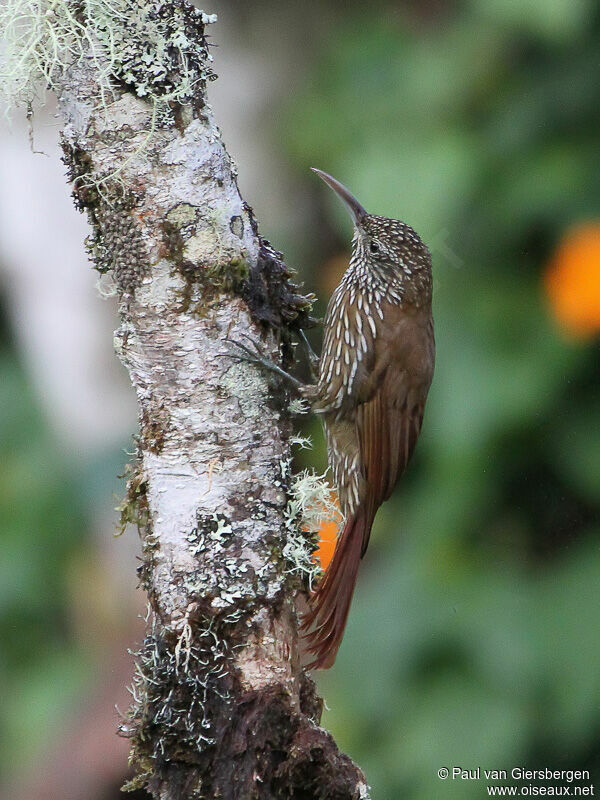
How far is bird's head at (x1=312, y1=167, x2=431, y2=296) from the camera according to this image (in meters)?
2.95

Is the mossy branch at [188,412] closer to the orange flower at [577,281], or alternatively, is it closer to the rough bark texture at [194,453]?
the rough bark texture at [194,453]

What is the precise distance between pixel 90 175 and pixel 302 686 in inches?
39.7

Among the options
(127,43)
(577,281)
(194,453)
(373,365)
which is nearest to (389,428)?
(373,365)

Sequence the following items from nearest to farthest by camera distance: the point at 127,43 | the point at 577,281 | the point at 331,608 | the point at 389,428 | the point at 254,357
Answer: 1. the point at 127,43
2. the point at 254,357
3. the point at 331,608
4. the point at 389,428
5. the point at 577,281

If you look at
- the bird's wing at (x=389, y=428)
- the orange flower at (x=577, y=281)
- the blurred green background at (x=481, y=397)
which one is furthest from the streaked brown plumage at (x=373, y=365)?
the orange flower at (x=577, y=281)

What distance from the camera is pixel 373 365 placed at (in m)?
2.89

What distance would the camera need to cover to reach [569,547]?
11.3 ft

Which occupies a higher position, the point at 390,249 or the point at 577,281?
the point at 390,249

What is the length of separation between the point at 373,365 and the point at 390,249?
333 millimetres

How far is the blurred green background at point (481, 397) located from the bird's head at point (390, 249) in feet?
1.38

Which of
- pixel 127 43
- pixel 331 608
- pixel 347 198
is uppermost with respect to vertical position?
pixel 127 43

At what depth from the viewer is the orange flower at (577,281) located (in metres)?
3.28

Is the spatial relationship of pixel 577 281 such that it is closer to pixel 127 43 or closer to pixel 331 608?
pixel 331 608

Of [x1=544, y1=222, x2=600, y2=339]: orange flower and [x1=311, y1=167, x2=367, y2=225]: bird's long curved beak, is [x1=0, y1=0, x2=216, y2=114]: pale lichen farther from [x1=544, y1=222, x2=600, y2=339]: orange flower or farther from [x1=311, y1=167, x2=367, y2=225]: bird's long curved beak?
[x1=544, y1=222, x2=600, y2=339]: orange flower
